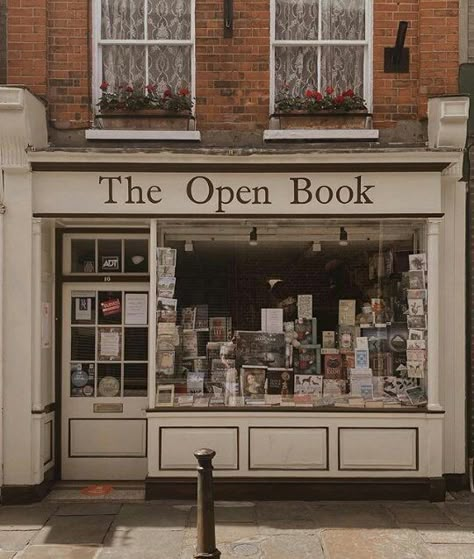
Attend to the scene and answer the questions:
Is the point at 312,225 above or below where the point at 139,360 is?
above

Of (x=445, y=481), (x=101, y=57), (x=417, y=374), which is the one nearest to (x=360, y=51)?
(x=101, y=57)

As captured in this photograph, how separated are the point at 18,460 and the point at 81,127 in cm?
355

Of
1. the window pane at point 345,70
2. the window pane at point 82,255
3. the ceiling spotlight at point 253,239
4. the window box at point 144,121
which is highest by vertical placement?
the window pane at point 345,70

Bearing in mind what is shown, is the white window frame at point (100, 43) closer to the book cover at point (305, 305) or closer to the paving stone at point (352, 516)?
the book cover at point (305, 305)

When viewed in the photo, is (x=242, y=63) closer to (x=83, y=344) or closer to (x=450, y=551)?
(x=83, y=344)

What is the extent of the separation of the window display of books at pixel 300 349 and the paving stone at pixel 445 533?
1.43 meters

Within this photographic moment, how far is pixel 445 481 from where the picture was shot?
720cm

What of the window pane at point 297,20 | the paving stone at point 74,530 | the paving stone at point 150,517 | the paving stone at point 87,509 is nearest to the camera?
the paving stone at point 74,530

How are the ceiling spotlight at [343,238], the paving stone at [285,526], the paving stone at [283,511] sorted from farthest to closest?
the ceiling spotlight at [343,238] → the paving stone at [283,511] → the paving stone at [285,526]

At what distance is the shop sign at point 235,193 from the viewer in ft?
23.4

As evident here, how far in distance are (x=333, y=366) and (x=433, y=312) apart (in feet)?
3.99

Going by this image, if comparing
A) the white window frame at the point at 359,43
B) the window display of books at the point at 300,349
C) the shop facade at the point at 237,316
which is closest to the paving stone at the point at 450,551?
the shop facade at the point at 237,316

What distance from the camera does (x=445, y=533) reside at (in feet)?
20.1

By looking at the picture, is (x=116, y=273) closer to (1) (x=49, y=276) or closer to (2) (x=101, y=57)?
(1) (x=49, y=276)
